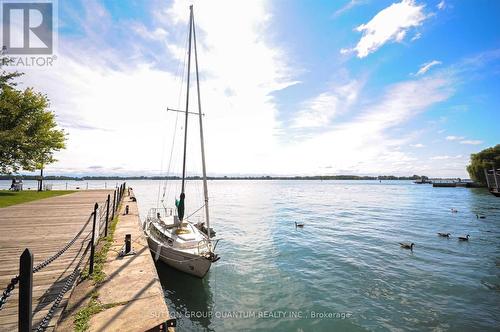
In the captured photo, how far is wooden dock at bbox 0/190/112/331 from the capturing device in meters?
5.70

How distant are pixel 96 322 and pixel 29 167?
3659 cm

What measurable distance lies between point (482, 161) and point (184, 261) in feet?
361

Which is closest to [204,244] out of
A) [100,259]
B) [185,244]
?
[185,244]

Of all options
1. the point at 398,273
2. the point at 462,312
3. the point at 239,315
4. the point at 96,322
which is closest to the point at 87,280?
the point at 96,322

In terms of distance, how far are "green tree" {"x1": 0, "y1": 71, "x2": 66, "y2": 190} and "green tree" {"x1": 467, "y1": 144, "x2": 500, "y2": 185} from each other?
11336 centimetres

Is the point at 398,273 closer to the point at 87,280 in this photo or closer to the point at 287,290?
the point at 287,290

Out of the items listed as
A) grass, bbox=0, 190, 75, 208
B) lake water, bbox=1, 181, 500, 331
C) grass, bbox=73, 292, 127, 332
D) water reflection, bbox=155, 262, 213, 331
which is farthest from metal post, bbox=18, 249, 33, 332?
grass, bbox=0, 190, 75, 208

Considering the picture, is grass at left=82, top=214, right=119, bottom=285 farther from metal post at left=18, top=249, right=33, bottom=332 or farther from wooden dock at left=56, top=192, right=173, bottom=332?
metal post at left=18, top=249, right=33, bottom=332

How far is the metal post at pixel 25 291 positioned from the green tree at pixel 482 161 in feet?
353

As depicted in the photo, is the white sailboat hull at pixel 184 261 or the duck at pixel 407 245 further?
the duck at pixel 407 245

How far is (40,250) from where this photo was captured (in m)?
9.64

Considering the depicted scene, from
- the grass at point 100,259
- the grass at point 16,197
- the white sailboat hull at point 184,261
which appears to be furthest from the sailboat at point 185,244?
the grass at point 16,197

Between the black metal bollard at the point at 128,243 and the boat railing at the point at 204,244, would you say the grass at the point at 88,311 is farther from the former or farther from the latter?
the boat railing at the point at 204,244

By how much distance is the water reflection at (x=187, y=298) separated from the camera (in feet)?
34.0
